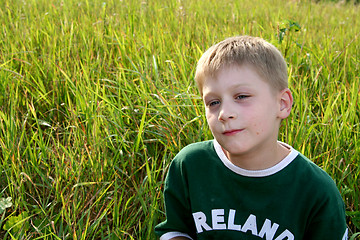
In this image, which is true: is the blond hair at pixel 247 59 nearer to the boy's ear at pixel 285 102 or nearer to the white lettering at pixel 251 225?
the boy's ear at pixel 285 102

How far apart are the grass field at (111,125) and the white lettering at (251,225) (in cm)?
41

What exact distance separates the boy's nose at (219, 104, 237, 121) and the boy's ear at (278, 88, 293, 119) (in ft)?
0.62

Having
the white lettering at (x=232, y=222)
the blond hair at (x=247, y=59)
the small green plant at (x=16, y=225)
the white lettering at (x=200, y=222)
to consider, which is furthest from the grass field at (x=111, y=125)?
the blond hair at (x=247, y=59)

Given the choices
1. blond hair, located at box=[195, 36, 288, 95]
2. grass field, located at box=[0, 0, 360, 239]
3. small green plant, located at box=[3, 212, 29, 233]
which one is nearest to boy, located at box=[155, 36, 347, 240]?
blond hair, located at box=[195, 36, 288, 95]

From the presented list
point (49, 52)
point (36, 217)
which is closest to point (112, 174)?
point (36, 217)

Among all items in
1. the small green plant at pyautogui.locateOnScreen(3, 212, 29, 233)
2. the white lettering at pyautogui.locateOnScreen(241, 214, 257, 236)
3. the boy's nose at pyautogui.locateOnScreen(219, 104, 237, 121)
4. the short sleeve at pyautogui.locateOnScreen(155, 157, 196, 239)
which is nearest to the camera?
the boy's nose at pyautogui.locateOnScreen(219, 104, 237, 121)

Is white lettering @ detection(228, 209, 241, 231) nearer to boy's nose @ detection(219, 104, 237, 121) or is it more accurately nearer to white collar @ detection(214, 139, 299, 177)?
white collar @ detection(214, 139, 299, 177)

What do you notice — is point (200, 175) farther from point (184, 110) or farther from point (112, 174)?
point (184, 110)

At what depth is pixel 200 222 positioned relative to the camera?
4.88 feet

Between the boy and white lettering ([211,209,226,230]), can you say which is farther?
white lettering ([211,209,226,230])

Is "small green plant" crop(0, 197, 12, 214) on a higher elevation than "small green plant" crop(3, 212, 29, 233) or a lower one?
higher

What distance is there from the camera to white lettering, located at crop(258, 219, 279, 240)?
1387 mm

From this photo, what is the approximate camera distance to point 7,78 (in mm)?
2281

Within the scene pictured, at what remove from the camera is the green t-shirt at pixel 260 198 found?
134 cm
